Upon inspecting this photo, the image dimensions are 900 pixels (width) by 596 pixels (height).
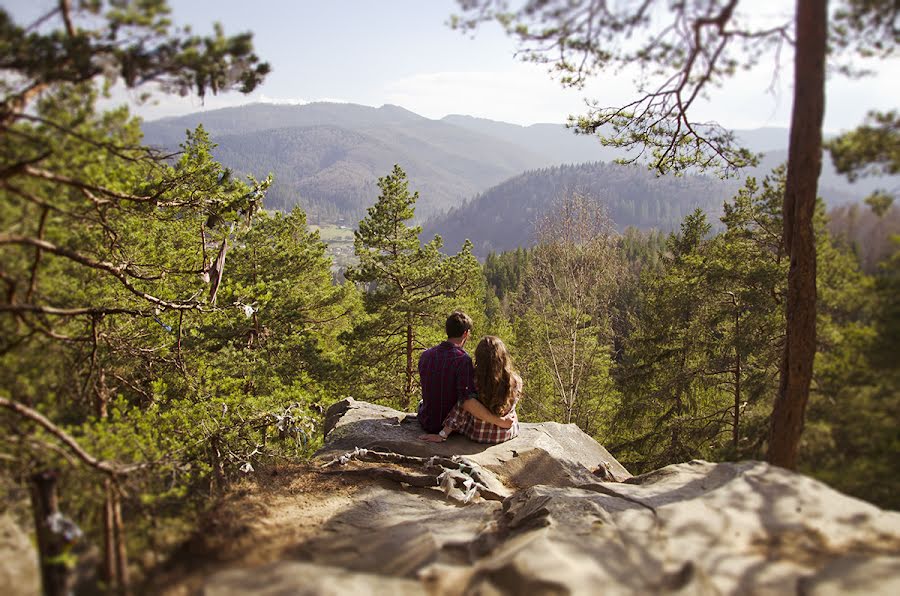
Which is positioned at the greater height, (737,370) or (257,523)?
(257,523)

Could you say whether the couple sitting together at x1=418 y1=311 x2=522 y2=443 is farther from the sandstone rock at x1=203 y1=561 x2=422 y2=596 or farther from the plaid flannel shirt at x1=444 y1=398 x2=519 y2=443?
the sandstone rock at x1=203 y1=561 x2=422 y2=596

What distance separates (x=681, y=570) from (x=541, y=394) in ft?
71.3

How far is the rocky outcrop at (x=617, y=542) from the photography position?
2.99 meters

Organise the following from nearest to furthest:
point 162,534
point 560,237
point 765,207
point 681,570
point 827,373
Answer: point 681,570 < point 162,534 < point 827,373 < point 765,207 < point 560,237

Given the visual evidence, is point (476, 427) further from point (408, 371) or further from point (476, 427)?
point (408, 371)

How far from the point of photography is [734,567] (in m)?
3.12

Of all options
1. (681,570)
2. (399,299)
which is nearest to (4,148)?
(681,570)

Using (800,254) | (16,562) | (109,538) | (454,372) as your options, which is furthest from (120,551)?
(800,254)

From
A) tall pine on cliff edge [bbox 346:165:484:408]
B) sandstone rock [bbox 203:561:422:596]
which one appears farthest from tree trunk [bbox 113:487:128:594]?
tall pine on cliff edge [bbox 346:165:484:408]

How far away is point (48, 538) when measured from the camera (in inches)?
124

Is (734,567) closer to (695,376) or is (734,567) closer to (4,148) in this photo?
(4,148)

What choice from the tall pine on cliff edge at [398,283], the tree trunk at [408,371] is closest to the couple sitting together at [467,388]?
the tall pine on cliff edge at [398,283]

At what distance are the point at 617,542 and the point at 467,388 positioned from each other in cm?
327

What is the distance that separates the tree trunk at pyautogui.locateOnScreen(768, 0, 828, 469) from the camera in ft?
13.6
